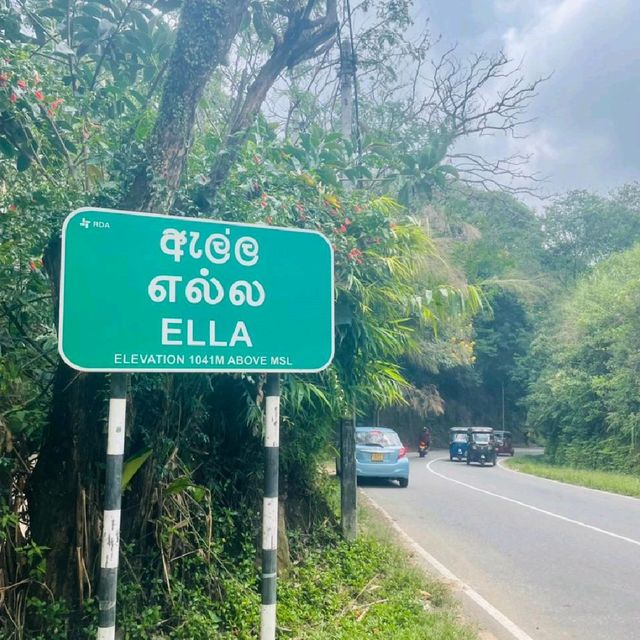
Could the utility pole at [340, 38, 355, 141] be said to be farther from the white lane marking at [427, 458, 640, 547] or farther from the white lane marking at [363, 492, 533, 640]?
the white lane marking at [427, 458, 640, 547]

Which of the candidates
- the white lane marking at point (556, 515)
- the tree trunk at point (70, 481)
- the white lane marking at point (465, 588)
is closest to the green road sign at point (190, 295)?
the tree trunk at point (70, 481)

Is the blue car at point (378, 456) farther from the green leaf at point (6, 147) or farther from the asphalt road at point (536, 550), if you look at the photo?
the green leaf at point (6, 147)

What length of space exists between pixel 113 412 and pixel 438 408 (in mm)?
31213

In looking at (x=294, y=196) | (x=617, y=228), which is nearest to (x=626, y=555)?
(x=294, y=196)

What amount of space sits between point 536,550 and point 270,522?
704 cm

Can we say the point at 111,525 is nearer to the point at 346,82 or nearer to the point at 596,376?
the point at 346,82

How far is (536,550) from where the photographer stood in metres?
9.08

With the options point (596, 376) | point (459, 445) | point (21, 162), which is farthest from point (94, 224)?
point (459, 445)

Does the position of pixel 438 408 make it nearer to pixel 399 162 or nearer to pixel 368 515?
pixel 368 515

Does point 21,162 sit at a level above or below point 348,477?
above

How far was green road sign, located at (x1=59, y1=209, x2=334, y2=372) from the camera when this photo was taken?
9.05 ft

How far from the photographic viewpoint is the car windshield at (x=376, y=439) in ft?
52.4

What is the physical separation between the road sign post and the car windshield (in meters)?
13.0

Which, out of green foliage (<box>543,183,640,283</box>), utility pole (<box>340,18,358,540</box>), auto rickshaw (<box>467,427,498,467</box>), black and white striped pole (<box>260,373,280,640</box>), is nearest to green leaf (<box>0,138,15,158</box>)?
black and white striped pole (<box>260,373,280,640</box>)
